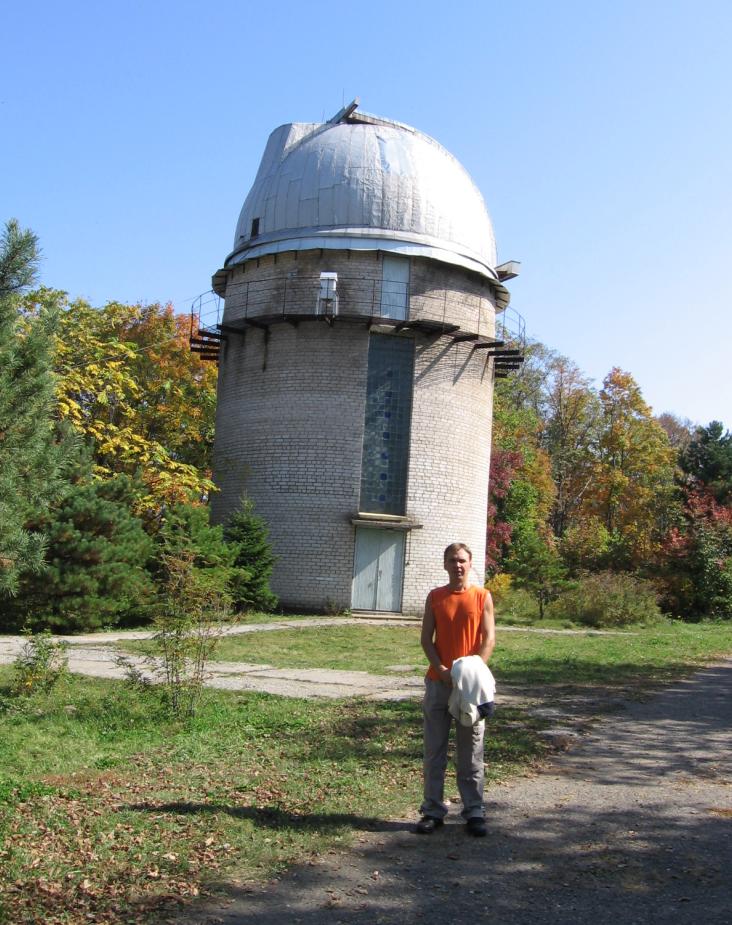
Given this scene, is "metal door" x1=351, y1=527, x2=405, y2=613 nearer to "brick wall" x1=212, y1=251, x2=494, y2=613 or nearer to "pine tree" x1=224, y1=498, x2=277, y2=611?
"brick wall" x1=212, y1=251, x2=494, y2=613

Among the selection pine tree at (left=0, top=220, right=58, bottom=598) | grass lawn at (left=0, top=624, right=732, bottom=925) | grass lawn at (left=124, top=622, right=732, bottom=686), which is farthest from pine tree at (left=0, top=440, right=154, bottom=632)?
pine tree at (left=0, top=220, right=58, bottom=598)

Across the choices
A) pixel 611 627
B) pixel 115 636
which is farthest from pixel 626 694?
pixel 611 627

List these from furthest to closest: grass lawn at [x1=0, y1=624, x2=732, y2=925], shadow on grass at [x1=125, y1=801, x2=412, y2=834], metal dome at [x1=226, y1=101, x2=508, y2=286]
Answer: metal dome at [x1=226, y1=101, x2=508, y2=286] → shadow on grass at [x1=125, y1=801, x2=412, y2=834] → grass lawn at [x1=0, y1=624, x2=732, y2=925]

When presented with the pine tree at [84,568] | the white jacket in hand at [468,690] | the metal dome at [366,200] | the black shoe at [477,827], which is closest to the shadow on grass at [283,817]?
the black shoe at [477,827]

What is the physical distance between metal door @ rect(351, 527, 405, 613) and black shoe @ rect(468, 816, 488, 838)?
1771 centimetres

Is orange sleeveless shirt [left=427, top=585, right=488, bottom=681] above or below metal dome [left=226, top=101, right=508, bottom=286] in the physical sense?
below

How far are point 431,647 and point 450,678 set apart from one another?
0.79 feet

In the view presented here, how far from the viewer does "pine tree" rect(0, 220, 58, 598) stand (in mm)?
6480

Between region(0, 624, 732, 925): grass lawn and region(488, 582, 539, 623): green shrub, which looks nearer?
region(0, 624, 732, 925): grass lawn

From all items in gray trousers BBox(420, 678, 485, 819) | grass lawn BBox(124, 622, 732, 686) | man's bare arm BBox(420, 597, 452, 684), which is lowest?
grass lawn BBox(124, 622, 732, 686)

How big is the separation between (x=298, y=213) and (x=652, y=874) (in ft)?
71.6

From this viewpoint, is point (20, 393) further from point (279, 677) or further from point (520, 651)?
point (520, 651)

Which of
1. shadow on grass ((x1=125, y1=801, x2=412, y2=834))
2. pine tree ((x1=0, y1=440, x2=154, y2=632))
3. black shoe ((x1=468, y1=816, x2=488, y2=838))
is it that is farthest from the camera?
pine tree ((x1=0, y1=440, x2=154, y2=632))

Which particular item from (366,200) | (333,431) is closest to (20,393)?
(333,431)
